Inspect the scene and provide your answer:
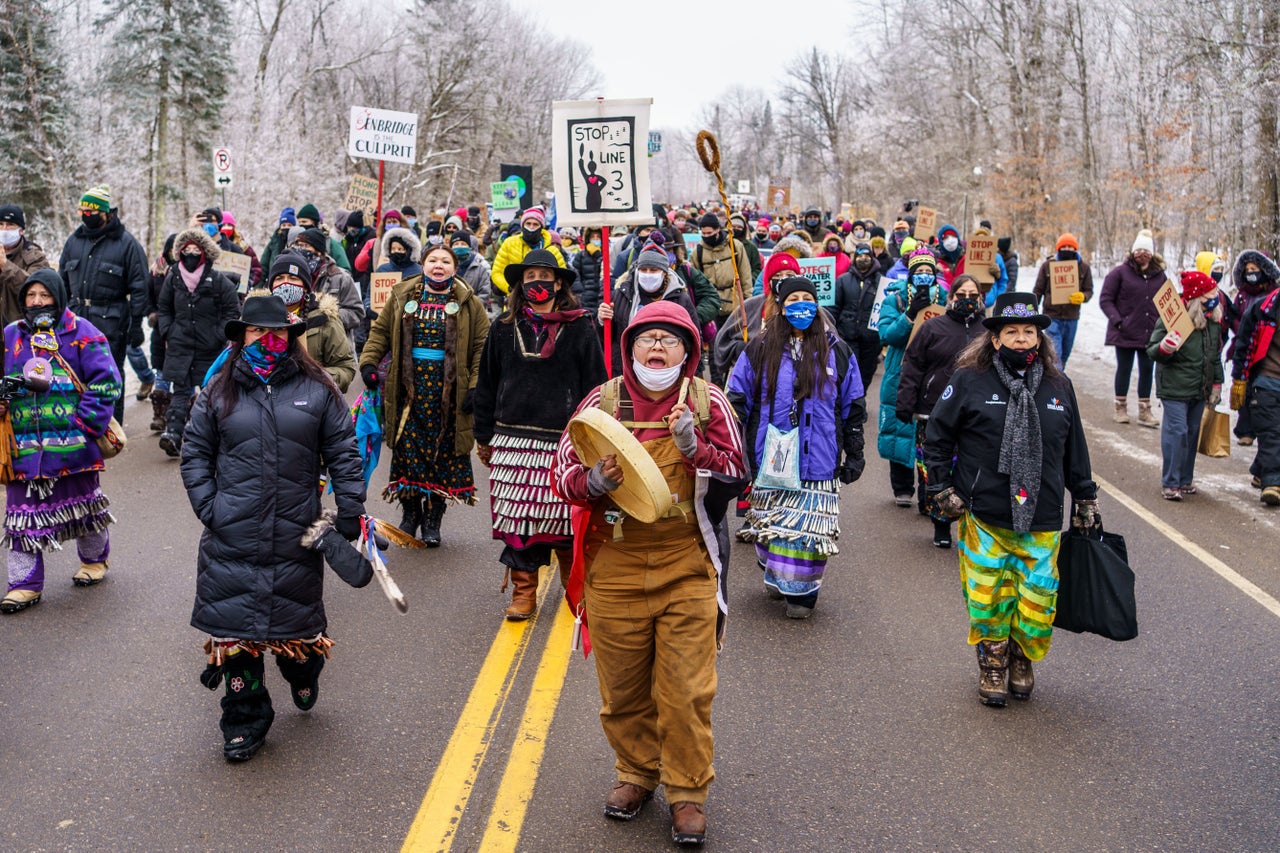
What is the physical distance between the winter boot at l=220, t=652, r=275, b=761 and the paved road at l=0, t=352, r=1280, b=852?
91 millimetres

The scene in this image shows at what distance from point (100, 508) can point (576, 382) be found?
3.11m

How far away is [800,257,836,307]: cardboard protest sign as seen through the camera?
35.4 ft

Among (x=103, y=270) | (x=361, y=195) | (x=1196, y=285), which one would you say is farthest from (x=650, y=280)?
(x=361, y=195)

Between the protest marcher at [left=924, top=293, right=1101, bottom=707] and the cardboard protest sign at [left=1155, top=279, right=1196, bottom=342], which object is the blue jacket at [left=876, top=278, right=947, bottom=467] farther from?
the protest marcher at [left=924, top=293, right=1101, bottom=707]

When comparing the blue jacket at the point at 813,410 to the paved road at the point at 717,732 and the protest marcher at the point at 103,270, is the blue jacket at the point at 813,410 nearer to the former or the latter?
the paved road at the point at 717,732

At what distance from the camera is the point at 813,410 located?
6.91 meters

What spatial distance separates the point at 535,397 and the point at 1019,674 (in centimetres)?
292

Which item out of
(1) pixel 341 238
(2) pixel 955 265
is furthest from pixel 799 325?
(1) pixel 341 238

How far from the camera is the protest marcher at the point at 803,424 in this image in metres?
6.86

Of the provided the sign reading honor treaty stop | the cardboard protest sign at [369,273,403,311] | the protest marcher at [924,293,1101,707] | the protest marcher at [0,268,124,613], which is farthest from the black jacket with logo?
the sign reading honor treaty stop

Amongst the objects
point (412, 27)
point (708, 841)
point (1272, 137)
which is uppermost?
point (412, 27)

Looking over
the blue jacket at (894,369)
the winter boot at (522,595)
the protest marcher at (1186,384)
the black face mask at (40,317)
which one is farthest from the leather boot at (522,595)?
the protest marcher at (1186,384)

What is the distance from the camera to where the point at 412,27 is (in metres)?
53.7

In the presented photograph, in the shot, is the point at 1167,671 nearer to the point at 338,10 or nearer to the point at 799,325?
the point at 799,325
